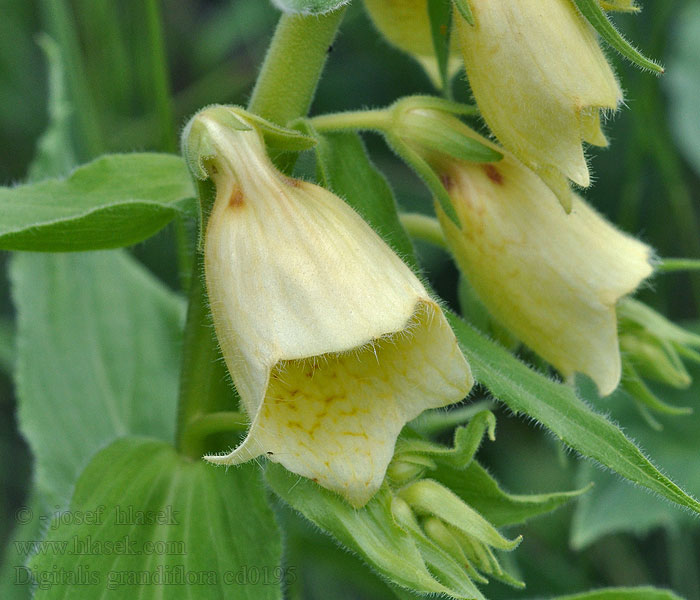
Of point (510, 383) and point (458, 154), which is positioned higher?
point (458, 154)

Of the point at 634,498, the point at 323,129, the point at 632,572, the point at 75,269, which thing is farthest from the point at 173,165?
the point at 632,572

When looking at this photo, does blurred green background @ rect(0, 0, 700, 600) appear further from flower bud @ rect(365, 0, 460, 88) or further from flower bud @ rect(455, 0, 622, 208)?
flower bud @ rect(455, 0, 622, 208)

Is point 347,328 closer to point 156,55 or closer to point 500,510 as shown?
point 500,510

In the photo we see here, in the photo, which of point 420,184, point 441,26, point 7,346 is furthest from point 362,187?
point 420,184

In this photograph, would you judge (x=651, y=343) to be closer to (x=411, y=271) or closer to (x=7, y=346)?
(x=411, y=271)

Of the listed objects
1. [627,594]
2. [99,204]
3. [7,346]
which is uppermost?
[99,204]

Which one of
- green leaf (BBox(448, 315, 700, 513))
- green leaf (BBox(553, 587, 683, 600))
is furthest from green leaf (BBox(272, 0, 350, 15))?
green leaf (BBox(553, 587, 683, 600))
